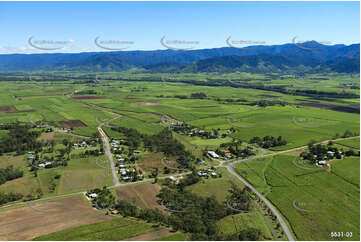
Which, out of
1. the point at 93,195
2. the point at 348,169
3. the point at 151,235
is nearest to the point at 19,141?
the point at 93,195

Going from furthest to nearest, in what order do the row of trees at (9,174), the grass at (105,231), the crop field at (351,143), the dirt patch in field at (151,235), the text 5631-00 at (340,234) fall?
the crop field at (351,143), the row of trees at (9,174), the text 5631-00 at (340,234), the dirt patch in field at (151,235), the grass at (105,231)

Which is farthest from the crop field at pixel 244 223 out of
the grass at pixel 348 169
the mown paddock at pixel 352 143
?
the mown paddock at pixel 352 143

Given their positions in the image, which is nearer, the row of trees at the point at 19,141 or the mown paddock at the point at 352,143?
the mown paddock at the point at 352,143

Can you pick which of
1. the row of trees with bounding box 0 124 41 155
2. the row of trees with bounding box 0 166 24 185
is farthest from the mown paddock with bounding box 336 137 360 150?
the row of trees with bounding box 0 124 41 155

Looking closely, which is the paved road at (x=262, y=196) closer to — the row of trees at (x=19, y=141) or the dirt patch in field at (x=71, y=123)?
the row of trees at (x=19, y=141)

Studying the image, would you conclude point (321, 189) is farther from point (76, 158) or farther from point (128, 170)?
point (76, 158)

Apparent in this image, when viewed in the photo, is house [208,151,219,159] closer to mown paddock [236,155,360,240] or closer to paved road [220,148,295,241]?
paved road [220,148,295,241]
